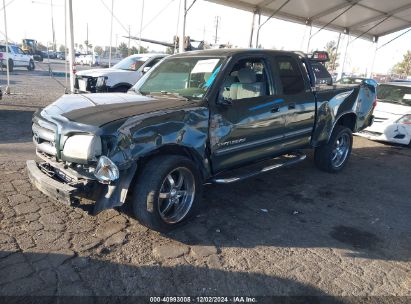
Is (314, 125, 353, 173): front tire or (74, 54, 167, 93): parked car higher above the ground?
(74, 54, 167, 93): parked car

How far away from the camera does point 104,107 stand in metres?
3.51

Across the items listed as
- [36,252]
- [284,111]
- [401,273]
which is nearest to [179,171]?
[36,252]

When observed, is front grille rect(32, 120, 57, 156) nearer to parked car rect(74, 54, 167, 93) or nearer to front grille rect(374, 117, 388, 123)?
parked car rect(74, 54, 167, 93)

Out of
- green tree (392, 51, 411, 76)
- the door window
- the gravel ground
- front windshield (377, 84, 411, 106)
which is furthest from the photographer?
green tree (392, 51, 411, 76)

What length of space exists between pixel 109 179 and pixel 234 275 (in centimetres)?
137

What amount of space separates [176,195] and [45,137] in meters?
1.45

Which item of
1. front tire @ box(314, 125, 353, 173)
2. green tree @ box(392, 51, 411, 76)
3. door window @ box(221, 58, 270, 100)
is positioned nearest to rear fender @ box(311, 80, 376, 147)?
front tire @ box(314, 125, 353, 173)

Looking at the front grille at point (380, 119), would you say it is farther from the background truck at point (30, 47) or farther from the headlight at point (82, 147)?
the background truck at point (30, 47)

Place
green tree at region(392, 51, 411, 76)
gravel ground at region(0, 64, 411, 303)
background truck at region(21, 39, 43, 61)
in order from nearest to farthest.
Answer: gravel ground at region(0, 64, 411, 303)
background truck at region(21, 39, 43, 61)
green tree at region(392, 51, 411, 76)

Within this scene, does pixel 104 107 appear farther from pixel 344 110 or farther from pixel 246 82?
pixel 344 110

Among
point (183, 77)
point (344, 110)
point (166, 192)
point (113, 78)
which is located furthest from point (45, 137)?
point (113, 78)

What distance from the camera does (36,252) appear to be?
10.0 feet

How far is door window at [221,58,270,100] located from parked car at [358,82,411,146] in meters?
5.31

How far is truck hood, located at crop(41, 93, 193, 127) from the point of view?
321 cm
